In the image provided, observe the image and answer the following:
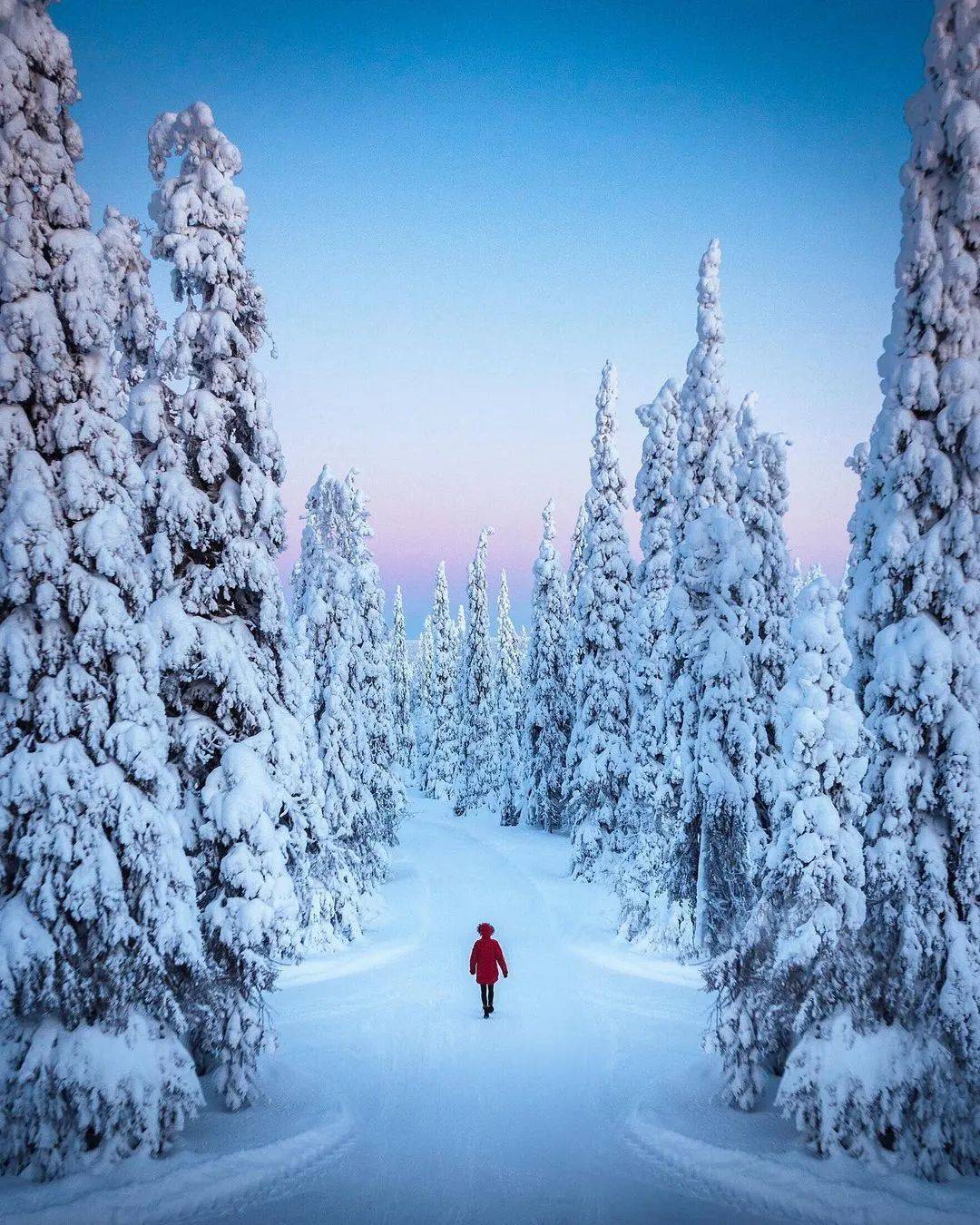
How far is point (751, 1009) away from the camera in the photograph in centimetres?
1048

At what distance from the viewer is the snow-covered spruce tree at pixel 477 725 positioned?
55.6m

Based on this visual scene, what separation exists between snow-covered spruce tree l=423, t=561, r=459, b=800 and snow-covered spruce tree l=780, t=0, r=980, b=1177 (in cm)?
5326

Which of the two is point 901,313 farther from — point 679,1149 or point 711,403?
point 679,1149

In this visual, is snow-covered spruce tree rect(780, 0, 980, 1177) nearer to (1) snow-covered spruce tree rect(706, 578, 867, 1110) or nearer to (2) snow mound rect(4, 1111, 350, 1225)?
(1) snow-covered spruce tree rect(706, 578, 867, 1110)

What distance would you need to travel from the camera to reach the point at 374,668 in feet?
97.5

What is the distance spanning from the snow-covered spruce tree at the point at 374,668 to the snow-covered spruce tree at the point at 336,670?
2.19 meters

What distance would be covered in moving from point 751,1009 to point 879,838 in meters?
3.09

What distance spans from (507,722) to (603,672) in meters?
24.3

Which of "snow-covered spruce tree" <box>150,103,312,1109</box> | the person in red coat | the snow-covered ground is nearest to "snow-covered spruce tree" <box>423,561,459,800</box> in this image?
the snow-covered ground

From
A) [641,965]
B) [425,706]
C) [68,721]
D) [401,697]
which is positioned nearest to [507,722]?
[401,697]

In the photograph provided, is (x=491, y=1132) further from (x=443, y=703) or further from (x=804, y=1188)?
(x=443, y=703)

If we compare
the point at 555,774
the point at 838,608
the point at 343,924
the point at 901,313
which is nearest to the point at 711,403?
the point at 901,313

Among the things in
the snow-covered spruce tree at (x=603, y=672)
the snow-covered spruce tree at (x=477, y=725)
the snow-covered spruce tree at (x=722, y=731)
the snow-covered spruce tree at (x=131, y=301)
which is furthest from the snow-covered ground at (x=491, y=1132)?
the snow-covered spruce tree at (x=477, y=725)

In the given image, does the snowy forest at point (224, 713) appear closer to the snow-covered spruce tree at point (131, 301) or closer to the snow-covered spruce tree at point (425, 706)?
the snow-covered spruce tree at point (131, 301)
